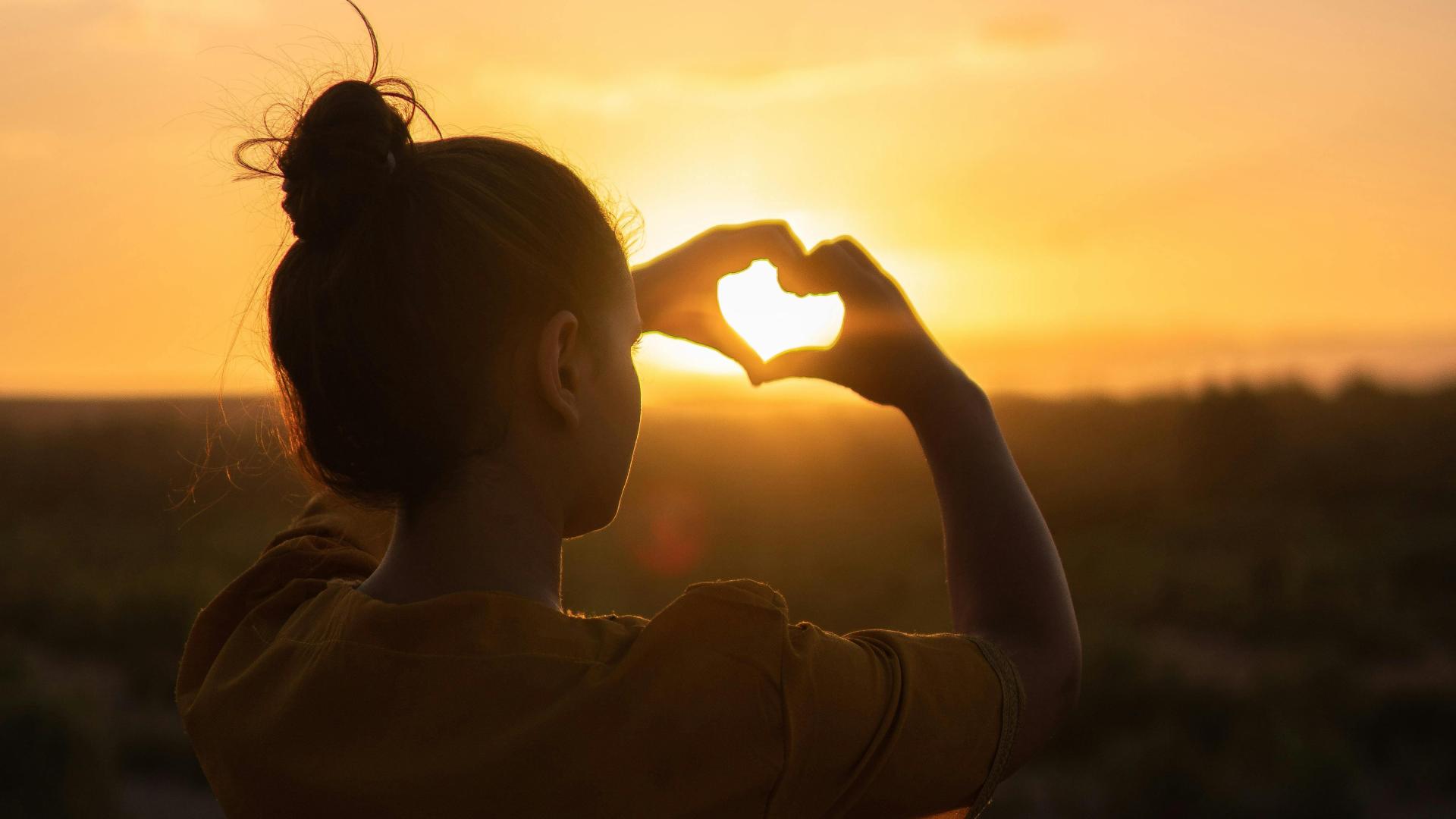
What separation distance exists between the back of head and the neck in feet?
0.09

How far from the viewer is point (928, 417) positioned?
1171 millimetres

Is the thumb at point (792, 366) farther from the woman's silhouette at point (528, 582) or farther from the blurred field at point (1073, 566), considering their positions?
the blurred field at point (1073, 566)

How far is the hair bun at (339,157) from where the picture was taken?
1131mm

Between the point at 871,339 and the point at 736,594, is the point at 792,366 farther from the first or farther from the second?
the point at 736,594

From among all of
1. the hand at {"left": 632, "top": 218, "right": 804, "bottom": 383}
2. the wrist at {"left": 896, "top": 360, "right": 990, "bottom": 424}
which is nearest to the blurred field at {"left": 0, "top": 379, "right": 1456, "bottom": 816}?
the hand at {"left": 632, "top": 218, "right": 804, "bottom": 383}

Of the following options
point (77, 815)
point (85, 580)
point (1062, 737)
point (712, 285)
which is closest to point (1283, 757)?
point (1062, 737)

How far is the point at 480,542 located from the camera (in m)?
1.11

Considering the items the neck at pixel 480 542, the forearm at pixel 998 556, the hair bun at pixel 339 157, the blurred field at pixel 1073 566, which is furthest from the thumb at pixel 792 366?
the blurred field at pixel 1073 566

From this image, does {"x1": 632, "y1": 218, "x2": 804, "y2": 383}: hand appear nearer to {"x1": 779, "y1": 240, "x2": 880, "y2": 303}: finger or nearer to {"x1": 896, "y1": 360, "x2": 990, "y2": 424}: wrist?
{"x1": 779, "y1": 240, "x2": 880, "y2": 303}: finger

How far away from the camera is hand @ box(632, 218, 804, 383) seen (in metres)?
1.31

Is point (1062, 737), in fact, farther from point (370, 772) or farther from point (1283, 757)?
point (370, 772)

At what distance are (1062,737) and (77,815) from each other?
8.35 metres

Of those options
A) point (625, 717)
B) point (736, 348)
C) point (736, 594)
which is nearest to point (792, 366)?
point (736, 348)

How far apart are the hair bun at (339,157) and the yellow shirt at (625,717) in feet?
1.17
